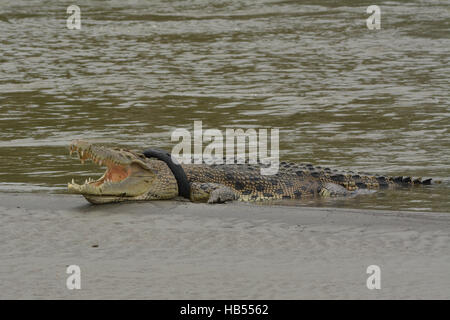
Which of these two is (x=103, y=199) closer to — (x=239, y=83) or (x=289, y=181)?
(x=289, y=181)

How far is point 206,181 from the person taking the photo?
9.37 m

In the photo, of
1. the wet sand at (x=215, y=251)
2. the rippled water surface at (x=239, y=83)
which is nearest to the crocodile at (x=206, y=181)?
the wet sand at (x=215, y=251)

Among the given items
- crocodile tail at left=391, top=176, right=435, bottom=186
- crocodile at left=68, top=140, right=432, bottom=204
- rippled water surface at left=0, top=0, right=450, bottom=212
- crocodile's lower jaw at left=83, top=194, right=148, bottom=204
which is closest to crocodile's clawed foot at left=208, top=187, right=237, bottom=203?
crocodile at left=68, top=140, right=432, bottom=204

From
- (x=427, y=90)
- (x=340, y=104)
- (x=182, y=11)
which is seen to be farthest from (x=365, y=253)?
(x=182, y=11)

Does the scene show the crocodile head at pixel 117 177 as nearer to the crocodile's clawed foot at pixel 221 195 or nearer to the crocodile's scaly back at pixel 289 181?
the crocodile's clawed foot at pixel 221 195

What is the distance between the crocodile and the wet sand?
269mm

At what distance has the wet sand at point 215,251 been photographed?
569 centimetres

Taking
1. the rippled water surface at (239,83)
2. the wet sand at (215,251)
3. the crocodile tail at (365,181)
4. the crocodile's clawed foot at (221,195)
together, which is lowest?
the wet sand at (215,251)

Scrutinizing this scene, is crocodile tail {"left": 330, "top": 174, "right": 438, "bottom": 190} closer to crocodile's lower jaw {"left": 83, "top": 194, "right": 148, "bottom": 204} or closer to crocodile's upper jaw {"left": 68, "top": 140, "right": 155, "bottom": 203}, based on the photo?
crocodile's upper jaw {"left": 68, "top": 140, "right": 155, "bottom": 203}

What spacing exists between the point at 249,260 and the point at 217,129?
6.80 metres

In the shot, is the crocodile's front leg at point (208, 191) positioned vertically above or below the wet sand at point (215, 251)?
above

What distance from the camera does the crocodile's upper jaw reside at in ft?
26.9
